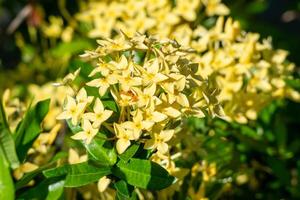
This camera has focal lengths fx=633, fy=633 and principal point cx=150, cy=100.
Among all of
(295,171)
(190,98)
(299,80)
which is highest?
(190,98)

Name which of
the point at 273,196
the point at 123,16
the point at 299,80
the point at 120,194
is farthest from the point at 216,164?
the point at 123,16

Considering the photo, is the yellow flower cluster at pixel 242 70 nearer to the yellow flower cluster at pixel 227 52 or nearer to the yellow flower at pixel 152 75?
the yellow flower cluster at pixel 227 52

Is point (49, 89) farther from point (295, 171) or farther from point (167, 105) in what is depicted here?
point (167, 105)

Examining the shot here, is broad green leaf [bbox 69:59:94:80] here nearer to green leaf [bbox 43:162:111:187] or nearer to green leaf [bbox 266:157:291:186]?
green leaf [bbox 43:162:111:187]

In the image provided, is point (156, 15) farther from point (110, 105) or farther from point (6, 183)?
point (6, 183)

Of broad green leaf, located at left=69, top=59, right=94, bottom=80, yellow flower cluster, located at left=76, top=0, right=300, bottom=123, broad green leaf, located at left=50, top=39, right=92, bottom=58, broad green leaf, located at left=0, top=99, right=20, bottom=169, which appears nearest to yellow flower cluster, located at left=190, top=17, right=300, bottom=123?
yellow flower cluster, located at left=76, top=0, right=300, bottom=123

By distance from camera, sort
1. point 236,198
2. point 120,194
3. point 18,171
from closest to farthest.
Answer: point 120,194 → point 18,171 → point 236,198
